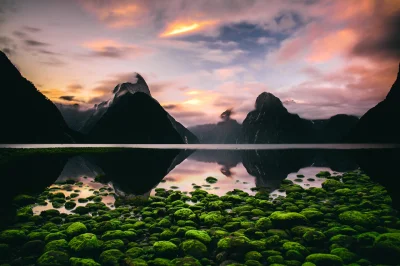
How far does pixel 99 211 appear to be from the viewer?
14.0m

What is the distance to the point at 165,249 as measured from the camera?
9008mm

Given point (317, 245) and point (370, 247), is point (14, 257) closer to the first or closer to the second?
point (317, 245)

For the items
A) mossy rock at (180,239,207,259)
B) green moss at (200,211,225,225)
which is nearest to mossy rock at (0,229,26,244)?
mossy rock at (180,239,207,259)

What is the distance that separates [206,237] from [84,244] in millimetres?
4256

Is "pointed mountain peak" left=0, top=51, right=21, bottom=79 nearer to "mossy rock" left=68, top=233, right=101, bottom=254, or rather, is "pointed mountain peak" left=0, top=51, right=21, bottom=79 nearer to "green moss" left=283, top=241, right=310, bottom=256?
"mossy rock" left=68, top=233, right=101, bottom=254

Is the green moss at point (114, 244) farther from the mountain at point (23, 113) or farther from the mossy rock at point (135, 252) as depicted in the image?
the mountain at point (23, 113)

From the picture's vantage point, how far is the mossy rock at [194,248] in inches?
354

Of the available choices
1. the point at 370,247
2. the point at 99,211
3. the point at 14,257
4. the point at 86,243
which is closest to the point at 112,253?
the point at 86,243

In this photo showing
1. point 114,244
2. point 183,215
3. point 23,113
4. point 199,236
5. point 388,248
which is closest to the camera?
point 388,248

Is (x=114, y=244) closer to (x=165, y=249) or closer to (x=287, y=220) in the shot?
(x=165, y=249)

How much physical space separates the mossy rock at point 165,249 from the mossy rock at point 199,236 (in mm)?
967

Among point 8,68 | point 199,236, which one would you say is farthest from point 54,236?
point 8,68

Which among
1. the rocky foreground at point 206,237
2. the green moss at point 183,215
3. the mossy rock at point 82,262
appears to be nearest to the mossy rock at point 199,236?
the rocky foreground at point 206,237

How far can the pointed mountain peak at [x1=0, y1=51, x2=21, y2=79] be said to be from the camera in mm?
151625
